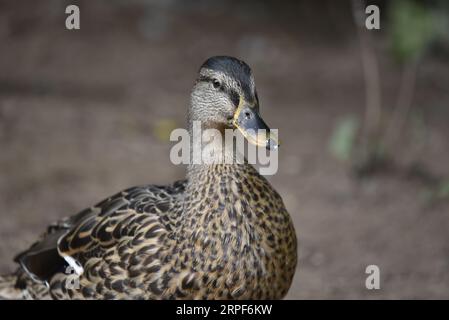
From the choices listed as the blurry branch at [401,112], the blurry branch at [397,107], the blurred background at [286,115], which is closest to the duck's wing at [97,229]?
the blurred background at [286,115]

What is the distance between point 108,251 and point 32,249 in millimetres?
759

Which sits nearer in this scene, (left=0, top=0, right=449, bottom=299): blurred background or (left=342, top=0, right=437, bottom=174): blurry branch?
(left=0, top=0, right=449, bottom=299): blurred background

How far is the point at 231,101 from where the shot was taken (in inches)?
149

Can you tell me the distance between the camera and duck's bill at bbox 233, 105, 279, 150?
362 cm

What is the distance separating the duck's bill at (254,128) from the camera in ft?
11.9

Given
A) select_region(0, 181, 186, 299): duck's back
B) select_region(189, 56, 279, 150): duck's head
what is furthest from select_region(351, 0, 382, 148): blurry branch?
select_region(0, 181, 186, 299): duck's back

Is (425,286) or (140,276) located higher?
(140,276)

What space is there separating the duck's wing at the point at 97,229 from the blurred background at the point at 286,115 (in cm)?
133

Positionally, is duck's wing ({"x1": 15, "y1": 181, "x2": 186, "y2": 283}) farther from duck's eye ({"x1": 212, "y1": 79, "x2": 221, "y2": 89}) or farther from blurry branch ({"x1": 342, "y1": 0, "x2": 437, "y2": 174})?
blurry branch ({"x1": 342, "y1": 0, "x2": 437, "y2": 174})

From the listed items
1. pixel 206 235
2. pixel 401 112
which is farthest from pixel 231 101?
pixel 401 112

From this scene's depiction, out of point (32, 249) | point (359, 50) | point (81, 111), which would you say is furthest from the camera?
point (359, 50)

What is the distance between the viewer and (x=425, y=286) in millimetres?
5523

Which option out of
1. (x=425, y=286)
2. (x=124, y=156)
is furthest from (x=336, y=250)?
(x=124, y=156)

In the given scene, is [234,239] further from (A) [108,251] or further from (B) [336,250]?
(B) [336,250]
